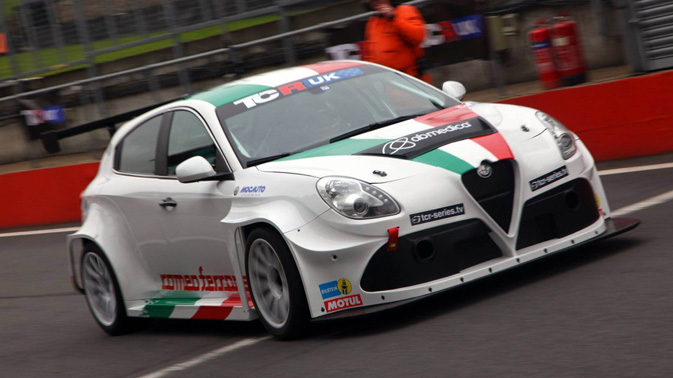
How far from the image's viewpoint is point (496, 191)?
243 inches

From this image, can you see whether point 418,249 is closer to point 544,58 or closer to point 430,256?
point 430,256

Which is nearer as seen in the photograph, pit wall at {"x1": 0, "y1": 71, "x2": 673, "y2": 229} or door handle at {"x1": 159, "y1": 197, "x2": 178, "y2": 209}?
door handle at {"x1": 159, "y1": 197, "x2": 178, "y2": 209}

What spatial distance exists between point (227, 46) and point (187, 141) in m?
9.47

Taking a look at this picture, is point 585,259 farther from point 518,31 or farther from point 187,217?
point 518,31

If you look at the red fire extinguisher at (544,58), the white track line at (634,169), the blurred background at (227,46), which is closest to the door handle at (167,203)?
the blurred background at (227,46)

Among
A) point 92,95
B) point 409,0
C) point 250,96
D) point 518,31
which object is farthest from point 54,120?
point 250,96

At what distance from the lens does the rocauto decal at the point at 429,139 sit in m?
6.29

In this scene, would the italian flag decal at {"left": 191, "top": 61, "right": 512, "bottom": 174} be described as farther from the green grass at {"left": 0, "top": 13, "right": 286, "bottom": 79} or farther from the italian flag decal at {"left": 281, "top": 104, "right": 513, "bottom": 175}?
the green grass at {"left": 0, "top": 13, "right": 286, "bottom": 79}

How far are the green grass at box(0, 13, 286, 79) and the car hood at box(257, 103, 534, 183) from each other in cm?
1023

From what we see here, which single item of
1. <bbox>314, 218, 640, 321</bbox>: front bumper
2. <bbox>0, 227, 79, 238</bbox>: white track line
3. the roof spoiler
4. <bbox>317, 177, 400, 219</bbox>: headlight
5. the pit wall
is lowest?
<bbox>0, 227, 79, 238</bbox>: white track line

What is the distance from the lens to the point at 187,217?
6.97 metres

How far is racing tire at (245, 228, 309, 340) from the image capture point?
606 centimetres

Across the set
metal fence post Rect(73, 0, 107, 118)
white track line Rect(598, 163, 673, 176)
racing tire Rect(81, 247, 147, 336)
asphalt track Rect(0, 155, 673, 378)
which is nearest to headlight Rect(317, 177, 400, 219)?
asphalt track Rect(0, 155, 673, 378)

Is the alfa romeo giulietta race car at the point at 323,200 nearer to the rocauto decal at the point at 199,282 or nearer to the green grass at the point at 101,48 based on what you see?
the rocauto decal at the point at 199,282
